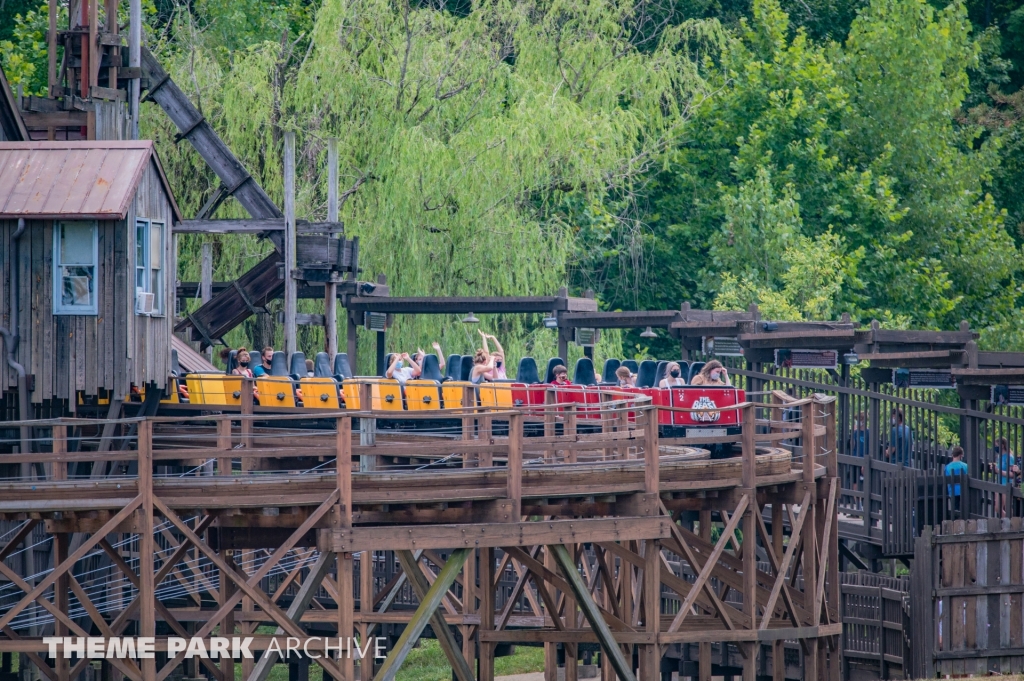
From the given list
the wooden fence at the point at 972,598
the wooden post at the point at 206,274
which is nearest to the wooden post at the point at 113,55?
the wooden post at the point at 206,274

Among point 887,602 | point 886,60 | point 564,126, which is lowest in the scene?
Answer: point 887,602

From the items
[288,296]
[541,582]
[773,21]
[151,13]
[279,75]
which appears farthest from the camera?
[773,21]

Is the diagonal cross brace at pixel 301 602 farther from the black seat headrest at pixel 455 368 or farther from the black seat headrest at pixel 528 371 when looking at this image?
the black seat headrest at pixel 455 368

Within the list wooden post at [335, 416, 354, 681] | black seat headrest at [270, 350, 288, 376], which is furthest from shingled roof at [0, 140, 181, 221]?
wooden post at [335, 416, 354, 681]

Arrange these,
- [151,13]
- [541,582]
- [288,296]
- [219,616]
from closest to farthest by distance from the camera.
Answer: [219,616]
[541,582]
[288,296]
[151,13]

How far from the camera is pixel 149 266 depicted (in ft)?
69.1

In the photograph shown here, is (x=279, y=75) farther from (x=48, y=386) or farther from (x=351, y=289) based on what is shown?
(x=48, y=386)

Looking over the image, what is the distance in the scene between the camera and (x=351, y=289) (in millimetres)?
27562

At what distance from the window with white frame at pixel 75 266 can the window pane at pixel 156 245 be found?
118 centimetres

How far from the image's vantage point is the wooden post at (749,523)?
55.0 ft

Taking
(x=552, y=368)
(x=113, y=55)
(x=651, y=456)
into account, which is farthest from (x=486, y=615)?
(x=113, y=55)

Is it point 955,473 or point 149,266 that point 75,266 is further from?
point 955,473

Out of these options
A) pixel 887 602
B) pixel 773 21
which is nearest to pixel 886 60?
pixel 773 21

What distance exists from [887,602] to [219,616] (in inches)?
344
